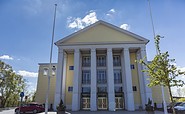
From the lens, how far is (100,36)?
2942 cm

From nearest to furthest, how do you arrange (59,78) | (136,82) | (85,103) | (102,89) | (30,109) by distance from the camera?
(30,109)
(59,78)
(85,103)
(102,89)
(136,82)

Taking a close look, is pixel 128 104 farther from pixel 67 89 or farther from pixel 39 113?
pixel 39 113

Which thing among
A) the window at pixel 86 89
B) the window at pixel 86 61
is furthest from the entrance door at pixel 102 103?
the window at pixel 86 61

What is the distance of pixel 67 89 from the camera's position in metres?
29.3

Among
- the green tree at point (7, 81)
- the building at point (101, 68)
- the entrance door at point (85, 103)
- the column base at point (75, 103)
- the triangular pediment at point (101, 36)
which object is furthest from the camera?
the green tree at point (7, 81)

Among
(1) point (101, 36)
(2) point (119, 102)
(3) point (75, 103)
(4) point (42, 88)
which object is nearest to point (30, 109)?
(3) point (75, 103)

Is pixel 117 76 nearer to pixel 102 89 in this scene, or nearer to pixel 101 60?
pixel 102 89

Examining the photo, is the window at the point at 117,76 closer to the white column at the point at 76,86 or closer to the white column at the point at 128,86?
the white column at the point at 128,86

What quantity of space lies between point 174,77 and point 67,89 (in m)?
21.5

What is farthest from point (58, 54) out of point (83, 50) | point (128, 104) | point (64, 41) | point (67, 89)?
point (128, 104)

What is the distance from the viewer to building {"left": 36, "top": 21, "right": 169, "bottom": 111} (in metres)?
26.8

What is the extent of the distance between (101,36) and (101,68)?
6210 mm

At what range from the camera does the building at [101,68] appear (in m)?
26.8

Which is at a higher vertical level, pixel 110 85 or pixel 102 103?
pixel 110 85
